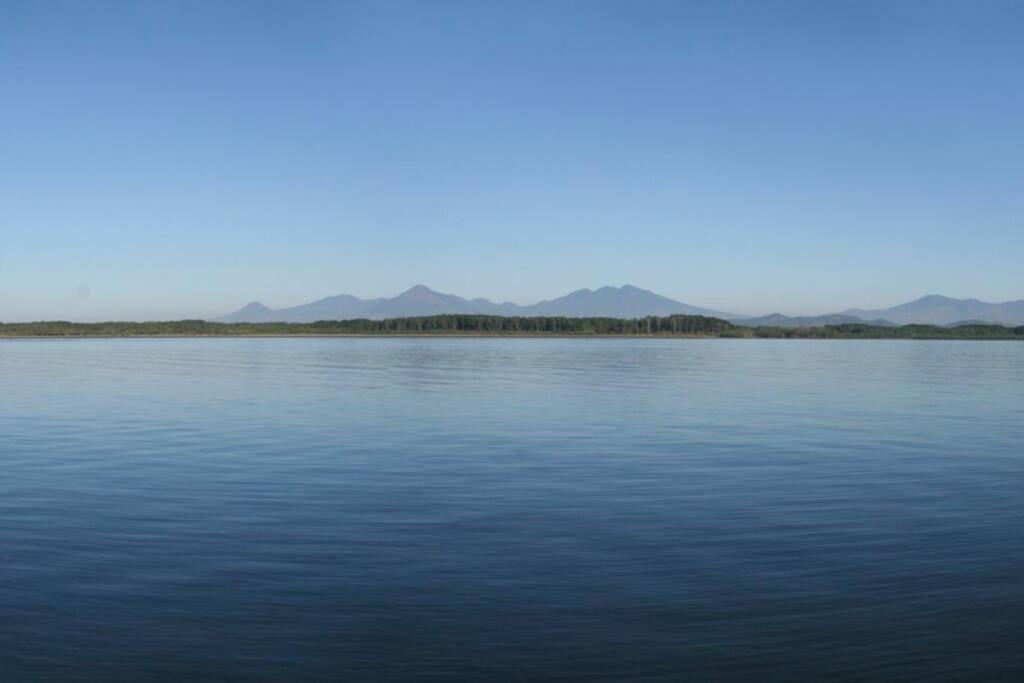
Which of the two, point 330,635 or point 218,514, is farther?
point 218,514

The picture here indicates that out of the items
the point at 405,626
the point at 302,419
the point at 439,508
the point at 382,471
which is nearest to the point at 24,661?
the point at 405,626

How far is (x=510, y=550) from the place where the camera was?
455 inches

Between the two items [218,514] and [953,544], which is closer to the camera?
[953,544]

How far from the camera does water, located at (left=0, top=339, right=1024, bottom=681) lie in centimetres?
816

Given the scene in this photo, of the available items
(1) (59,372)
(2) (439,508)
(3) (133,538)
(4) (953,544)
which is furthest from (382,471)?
(1) (59,372)

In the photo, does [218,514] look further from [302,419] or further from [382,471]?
[302,419]

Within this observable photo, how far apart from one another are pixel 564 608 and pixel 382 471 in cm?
921

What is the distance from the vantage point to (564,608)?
365 inches

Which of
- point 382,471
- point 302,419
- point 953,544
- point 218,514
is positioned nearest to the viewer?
point 953,544

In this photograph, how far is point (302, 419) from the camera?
90.9ft

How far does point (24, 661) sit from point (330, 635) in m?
2.76

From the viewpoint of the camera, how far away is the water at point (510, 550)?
8164 millimetres

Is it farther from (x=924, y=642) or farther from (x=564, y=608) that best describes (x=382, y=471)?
(x=924, y=642)

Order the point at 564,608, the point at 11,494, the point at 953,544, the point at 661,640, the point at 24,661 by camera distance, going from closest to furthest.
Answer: the point at 24,661, the point at 661,640, the point at 564,608, the point at 953,544, the point at 11,494
